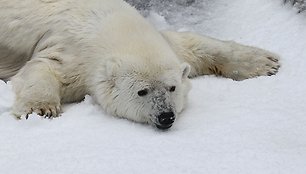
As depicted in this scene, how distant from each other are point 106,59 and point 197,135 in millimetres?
1002

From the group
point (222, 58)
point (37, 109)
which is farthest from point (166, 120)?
point (222, 58)

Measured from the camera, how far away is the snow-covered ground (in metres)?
3.55

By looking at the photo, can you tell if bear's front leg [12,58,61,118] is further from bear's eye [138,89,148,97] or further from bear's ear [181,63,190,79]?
bear's ear [181,63,190,79]

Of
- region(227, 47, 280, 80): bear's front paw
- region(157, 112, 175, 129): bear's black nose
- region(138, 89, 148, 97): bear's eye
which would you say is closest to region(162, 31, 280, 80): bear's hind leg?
region(227, 47, 280, 80): bear's front paw

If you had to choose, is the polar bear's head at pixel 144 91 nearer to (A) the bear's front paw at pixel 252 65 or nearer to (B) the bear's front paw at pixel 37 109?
(B) the bear's front paw at pixel 37 109

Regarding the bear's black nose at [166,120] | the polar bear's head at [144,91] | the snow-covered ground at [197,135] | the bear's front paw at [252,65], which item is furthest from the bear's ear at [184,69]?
the bear's front paw at [252,65]

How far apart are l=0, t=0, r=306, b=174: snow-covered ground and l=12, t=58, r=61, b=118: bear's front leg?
0.09 m

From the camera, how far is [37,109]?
178 inches

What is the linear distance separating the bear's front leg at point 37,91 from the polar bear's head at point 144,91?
1.03 feet

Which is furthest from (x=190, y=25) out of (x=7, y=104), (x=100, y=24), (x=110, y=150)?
(x=110, y=150)

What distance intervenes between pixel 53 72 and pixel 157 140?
3.99ft

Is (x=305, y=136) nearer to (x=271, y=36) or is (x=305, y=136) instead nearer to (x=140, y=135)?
(x=140, y=135)

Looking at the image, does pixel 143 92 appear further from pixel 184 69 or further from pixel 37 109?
pixel 37 109

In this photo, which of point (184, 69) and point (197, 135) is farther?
point (184, 69)
